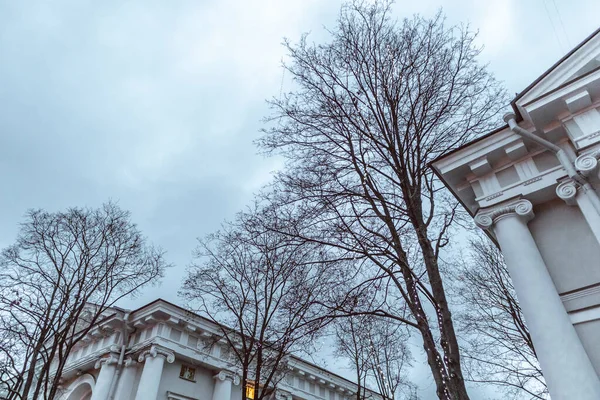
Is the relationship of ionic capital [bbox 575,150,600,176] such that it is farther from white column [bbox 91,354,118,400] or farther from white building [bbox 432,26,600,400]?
white column [bbox 91,354,118,400]

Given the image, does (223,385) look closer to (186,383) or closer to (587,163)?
(186,383)

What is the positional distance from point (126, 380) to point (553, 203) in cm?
1676

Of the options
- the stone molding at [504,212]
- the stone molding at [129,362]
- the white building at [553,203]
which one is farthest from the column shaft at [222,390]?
the stone molding at [504,212]

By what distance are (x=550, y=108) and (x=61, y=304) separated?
1418 cm

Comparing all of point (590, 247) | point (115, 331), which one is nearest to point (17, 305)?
point (115, 331)

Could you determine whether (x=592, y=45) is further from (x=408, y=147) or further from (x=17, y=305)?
(x=17, y=305)

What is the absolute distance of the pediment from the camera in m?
7.82

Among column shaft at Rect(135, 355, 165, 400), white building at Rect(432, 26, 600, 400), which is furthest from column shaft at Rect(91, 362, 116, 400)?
white building at Rect(432, 26, 600, 400)

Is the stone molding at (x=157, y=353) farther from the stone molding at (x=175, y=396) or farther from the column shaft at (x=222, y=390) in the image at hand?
the column shaft at (x=222, y=390)

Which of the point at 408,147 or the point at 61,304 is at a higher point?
the point at 408,147

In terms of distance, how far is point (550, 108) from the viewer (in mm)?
7488

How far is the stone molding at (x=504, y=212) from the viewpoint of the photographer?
7.59 metres

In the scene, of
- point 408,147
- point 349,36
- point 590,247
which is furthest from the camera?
point 349,36

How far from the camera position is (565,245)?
725 centimetres
